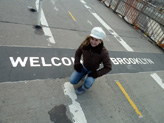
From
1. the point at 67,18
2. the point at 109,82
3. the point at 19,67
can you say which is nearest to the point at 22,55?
the point at 19,67

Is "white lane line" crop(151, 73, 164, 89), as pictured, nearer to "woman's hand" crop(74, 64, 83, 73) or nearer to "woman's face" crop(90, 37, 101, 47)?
"woman's hand" crop(74, 64, 83, 73)

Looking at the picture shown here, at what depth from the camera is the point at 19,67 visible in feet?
11.8

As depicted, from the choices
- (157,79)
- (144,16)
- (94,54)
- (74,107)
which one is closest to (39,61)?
(74,107)

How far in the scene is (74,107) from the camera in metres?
3.15

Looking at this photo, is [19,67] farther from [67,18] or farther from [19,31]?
[67,18]

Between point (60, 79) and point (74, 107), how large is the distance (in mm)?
938

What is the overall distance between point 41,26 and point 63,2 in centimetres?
405

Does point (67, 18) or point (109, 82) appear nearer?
point (109, 82)

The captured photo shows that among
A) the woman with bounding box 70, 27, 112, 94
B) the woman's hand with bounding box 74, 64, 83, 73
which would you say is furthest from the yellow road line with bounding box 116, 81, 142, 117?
the woman's hand with bounding box 74, 64, 83, 73

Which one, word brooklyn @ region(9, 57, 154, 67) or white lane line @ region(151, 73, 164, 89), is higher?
word brooklyn @ region(9, 57, 154, 67)

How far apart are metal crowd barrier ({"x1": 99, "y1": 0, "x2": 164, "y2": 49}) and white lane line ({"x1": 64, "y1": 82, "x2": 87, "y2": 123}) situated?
23.3 ft

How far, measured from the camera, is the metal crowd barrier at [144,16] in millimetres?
8281

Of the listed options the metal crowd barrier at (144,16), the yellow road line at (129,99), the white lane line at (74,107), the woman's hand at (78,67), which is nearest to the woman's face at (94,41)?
the woman's hand at (78,67)

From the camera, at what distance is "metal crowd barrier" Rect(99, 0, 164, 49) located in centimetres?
828
